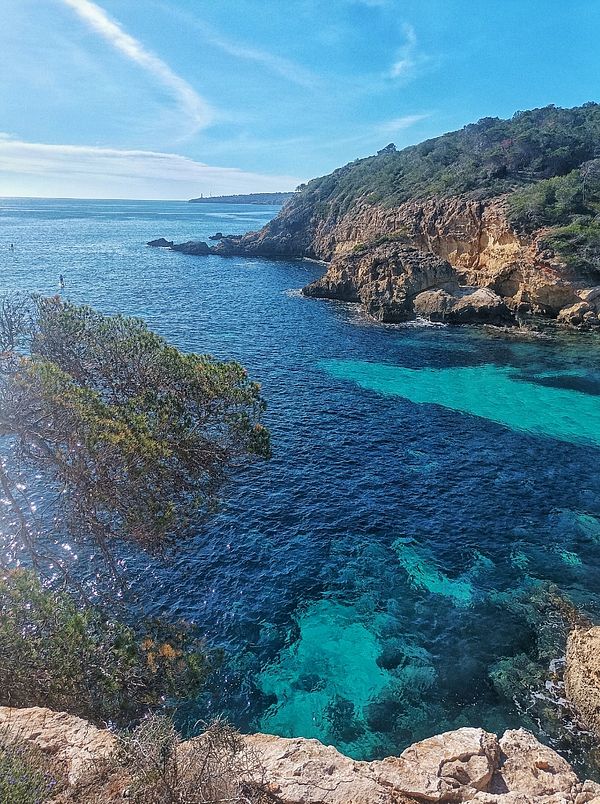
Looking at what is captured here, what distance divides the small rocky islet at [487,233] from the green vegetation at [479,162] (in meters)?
0.22

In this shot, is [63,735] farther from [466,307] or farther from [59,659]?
[466,307]

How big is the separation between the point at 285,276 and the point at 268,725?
79.2 metres

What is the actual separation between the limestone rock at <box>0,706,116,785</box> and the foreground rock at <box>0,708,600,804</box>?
0.02 metres

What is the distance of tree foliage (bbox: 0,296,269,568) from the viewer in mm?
14742

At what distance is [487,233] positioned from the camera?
6228 cm

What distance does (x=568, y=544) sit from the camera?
2298 cm

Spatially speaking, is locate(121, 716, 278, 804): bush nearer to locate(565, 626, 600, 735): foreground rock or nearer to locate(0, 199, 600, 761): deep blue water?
locate(0, 199, 600, 761): deep blue water

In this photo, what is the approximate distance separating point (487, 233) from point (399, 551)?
51248mm

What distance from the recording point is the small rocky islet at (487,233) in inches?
2178

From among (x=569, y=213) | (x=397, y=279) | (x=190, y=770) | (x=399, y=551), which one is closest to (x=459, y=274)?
(x=397, y=279)

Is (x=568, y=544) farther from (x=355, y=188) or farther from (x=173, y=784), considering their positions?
(x=355, y=188)

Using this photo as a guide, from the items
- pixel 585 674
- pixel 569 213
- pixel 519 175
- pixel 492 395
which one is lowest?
pixel 585 674

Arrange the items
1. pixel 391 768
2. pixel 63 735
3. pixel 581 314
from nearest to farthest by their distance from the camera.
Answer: pixel 63 735 < pixel 391 768 < pixel 581 314

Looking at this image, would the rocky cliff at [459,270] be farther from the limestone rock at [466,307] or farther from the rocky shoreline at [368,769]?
the rocky shoreline at [368,769]
